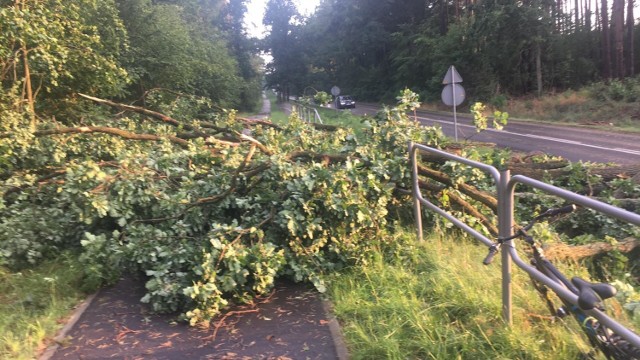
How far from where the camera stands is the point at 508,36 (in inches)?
1367

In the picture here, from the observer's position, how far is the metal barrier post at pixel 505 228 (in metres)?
3.17

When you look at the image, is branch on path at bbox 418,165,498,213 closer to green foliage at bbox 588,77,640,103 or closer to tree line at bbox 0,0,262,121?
tree line at bbox 0,0,262,121

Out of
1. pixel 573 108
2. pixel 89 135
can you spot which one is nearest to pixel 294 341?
pixel 89 135

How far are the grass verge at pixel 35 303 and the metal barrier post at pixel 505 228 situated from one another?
3182 mm

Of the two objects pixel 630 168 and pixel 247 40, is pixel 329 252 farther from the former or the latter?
pixel 247 40

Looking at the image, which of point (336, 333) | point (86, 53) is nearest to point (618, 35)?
point (86, 53)

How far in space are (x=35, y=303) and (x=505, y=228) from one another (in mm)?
3964

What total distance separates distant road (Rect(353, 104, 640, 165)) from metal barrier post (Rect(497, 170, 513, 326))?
29.9 ft

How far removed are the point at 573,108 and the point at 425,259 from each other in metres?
26.5

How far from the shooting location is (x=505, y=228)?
10.6 feet

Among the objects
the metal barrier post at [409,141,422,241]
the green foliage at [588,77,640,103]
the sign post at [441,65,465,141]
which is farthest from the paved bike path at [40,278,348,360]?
the green foliage at [588,77,640,103]

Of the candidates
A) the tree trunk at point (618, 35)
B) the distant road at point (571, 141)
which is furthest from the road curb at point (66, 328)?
the tree trunk at point (618, 35)

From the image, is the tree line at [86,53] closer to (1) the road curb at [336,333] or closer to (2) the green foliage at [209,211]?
(2) the green foliage at [209,211]

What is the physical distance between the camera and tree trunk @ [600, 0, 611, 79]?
30.7 m
